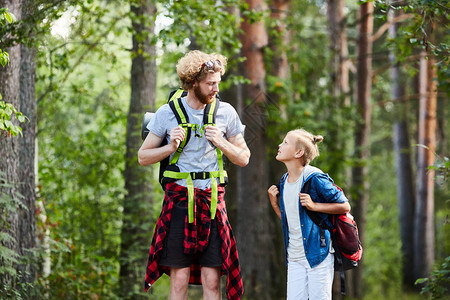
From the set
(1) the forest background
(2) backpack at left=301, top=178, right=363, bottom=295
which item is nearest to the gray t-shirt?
(2) backpack at left=301, top=178, right=363, bottom=295

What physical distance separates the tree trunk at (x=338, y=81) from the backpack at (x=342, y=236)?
825cm

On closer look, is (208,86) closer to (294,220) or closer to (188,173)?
(188,173)

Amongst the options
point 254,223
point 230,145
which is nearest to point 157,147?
point 230,145

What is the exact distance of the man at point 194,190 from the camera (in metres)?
4.26

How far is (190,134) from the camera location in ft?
14.0

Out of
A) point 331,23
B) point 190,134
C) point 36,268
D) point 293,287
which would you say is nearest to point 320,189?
point 293,287

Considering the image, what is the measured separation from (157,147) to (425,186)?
14.4 meters

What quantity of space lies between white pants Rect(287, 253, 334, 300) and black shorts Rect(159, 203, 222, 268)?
Answer: 1.88 ft

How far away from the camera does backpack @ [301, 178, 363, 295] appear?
431 cm

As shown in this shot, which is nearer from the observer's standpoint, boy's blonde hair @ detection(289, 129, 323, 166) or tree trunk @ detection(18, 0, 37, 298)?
boy's blonde hair @ detection(289, 129, 323, 166)

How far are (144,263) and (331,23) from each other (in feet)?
33.3

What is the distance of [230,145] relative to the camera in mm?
4293

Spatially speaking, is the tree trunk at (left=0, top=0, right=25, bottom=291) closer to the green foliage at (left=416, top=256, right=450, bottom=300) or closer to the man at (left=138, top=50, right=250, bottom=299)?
the man at (left=138, top=50, right=250, bottom=299)

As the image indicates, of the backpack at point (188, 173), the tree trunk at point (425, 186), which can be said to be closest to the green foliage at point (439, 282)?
the backpack at point (188, 173)
